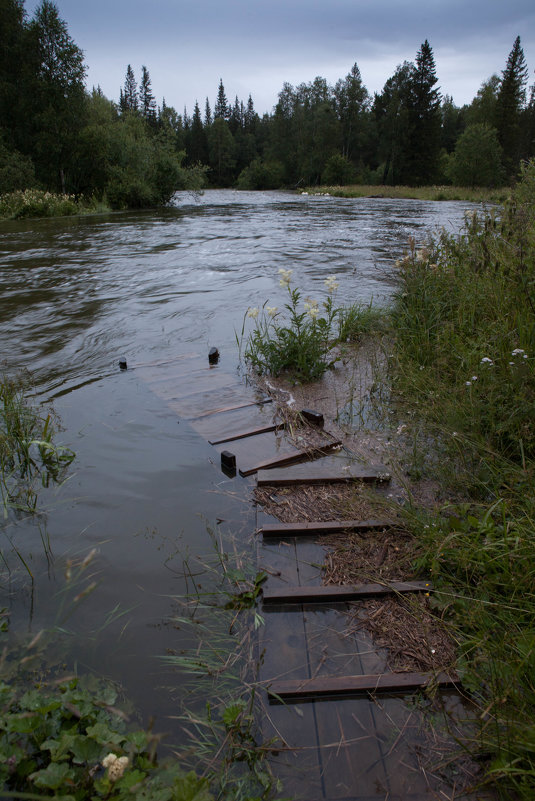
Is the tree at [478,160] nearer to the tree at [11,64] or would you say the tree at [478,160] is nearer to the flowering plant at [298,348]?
the tree at [11,64]

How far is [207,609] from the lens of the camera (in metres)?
2.57

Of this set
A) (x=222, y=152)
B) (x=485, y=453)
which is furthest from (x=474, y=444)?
(x=222, y=152)

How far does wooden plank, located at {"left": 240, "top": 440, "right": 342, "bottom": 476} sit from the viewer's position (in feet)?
12.7

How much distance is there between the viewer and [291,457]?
400 centimetres

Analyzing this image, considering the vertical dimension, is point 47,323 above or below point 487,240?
below

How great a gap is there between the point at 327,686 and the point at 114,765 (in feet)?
2.91

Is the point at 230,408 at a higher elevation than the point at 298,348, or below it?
below

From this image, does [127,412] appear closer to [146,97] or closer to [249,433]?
[249,433]

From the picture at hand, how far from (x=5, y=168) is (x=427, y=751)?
3104 cm

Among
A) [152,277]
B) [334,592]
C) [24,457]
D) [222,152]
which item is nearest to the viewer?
[334,592]

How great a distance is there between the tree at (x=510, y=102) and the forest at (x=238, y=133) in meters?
0.13

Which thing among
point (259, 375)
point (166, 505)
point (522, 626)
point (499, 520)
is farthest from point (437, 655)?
point (259, 375)

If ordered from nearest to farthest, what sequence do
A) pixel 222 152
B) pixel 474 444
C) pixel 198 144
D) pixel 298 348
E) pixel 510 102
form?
pixel 474 444 → pixel 298 348 → pixel 510 102 → pixel 222 152 → pixel 198 144

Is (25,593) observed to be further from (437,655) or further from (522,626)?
(522,626)
